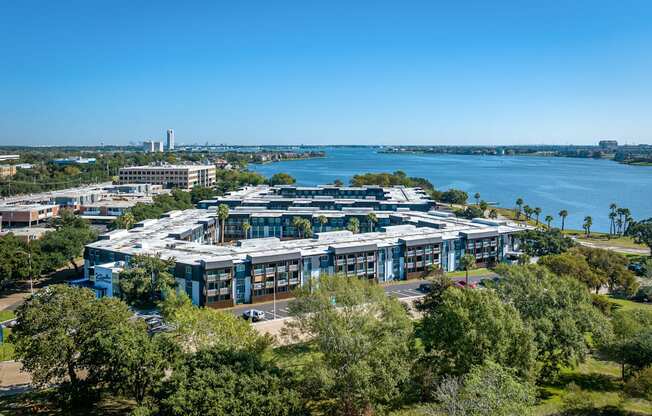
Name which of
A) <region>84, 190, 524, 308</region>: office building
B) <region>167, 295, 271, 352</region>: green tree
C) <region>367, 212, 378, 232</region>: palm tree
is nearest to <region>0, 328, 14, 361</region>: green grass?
<region>84, 190, 524, 308</region>: office building

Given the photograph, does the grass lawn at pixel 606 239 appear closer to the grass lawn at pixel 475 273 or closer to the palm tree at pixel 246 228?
the grass lawn at pixel 475 273

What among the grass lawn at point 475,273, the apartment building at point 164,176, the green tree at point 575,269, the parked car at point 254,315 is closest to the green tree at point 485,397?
the parked car at point 254,315

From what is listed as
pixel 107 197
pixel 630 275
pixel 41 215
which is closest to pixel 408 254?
pixel 630 275

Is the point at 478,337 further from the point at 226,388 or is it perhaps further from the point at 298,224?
the point at 298,224

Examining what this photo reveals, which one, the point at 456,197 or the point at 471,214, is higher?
the point at 456,197

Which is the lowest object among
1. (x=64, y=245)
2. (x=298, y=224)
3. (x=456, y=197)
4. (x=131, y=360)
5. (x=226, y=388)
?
(x=226, y=388)

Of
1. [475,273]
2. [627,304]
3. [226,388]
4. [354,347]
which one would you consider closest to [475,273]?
[475,273]
